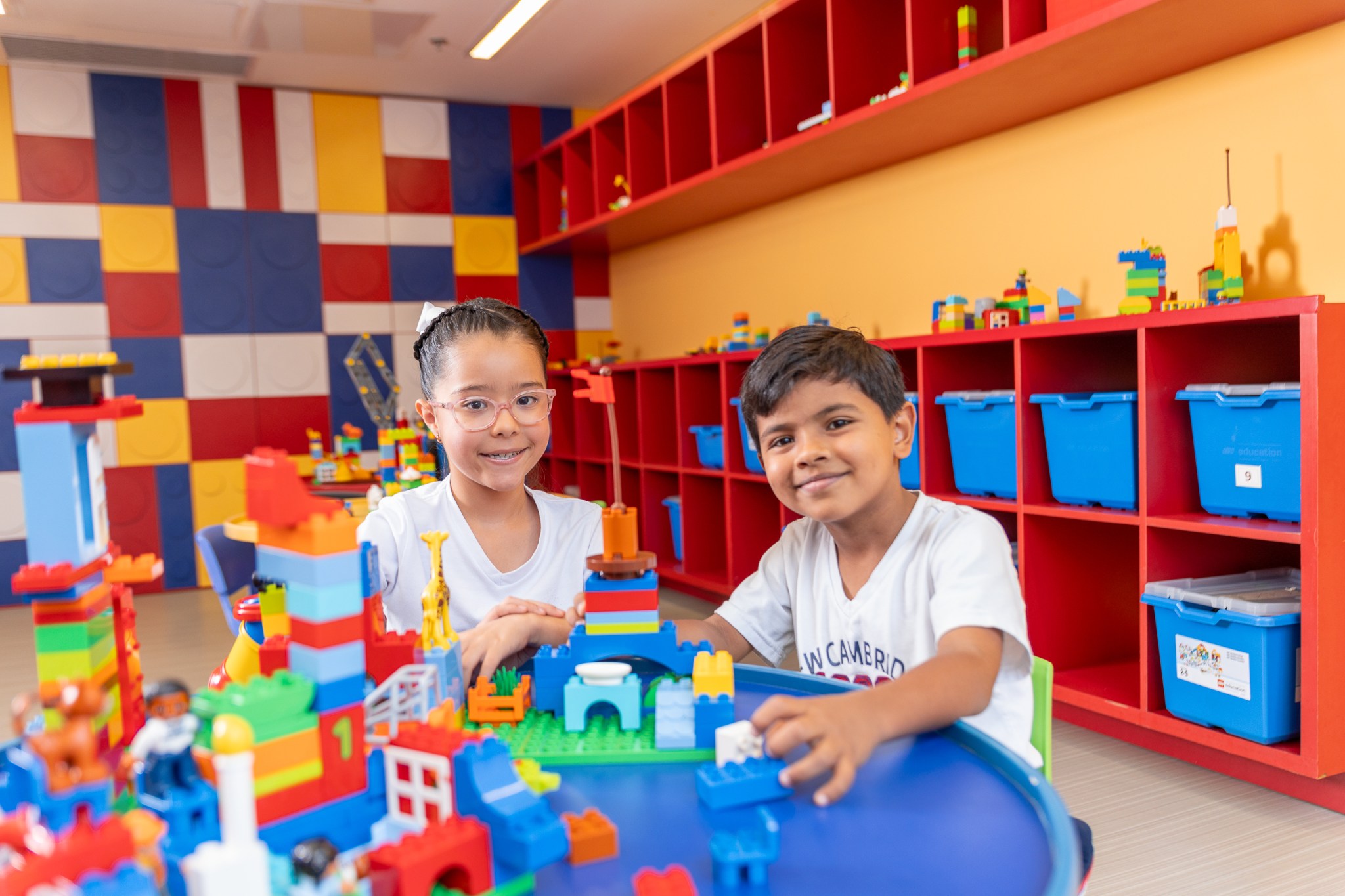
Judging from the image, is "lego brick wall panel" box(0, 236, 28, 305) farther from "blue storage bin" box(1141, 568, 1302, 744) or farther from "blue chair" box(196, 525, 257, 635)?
"blue storage bin" box(1141, 568, 1302, 744)

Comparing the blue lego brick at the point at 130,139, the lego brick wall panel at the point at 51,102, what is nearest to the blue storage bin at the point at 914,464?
the blue lego brick at the point at 130,139

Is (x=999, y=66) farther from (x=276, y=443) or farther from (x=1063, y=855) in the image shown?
(x=276, y=443)

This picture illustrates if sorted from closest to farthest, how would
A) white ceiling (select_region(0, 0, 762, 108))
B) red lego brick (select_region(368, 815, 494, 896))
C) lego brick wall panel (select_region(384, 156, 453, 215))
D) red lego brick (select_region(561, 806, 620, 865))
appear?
red lego brick (select_region(368, 815, 494, 896)), red lego brick (select_region(561, 806, 620, 865)), white ceiling (select_region(0, 0, 762, 108)), lego brick wall panel (select_region(384, 156, 453, 215))

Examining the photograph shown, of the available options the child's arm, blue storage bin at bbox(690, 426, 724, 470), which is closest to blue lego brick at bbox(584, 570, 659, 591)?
the child's arm

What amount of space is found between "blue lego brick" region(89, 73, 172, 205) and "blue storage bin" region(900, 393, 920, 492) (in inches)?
157

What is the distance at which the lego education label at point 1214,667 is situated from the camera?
203 centimetres

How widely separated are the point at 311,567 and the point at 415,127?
5.09 m

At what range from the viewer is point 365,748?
717 mm

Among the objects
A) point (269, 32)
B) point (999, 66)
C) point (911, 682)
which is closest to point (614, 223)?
point (269, 32)

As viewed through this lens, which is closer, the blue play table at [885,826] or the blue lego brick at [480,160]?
the blue play table at [885,826]

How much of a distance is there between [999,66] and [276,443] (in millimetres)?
4075

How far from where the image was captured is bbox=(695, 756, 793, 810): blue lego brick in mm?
793

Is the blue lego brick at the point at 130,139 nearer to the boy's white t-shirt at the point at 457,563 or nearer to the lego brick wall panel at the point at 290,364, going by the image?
the lego brick wall panel at the point at 290,364

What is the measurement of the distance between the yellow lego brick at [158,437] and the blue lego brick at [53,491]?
4.57m
